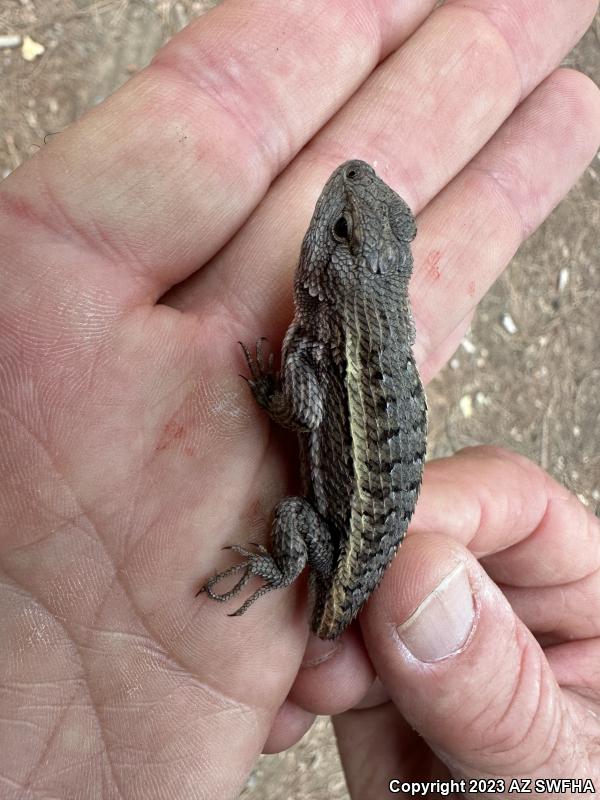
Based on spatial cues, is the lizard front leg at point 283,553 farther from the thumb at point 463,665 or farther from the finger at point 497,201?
the finger at point 497,201

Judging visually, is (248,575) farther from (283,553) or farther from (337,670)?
(337,670)

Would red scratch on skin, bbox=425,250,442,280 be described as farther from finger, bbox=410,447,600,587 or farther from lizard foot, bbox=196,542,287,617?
lizard foot, bbox=196,542,287,617

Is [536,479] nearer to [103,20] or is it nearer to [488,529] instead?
[488,529]

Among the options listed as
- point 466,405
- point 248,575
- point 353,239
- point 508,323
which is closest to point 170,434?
point 248,575

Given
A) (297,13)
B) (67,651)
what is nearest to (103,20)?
(297,13)

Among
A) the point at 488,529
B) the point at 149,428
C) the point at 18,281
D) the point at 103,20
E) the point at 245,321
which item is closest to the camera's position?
the point at 18,281

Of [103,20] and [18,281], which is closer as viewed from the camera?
[18,281]

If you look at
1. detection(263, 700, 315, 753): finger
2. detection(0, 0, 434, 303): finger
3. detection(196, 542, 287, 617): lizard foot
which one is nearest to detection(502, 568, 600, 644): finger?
detection(263, 700, 315, 753): finger

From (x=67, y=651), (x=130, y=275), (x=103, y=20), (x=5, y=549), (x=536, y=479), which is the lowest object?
(x=536, y=479)
